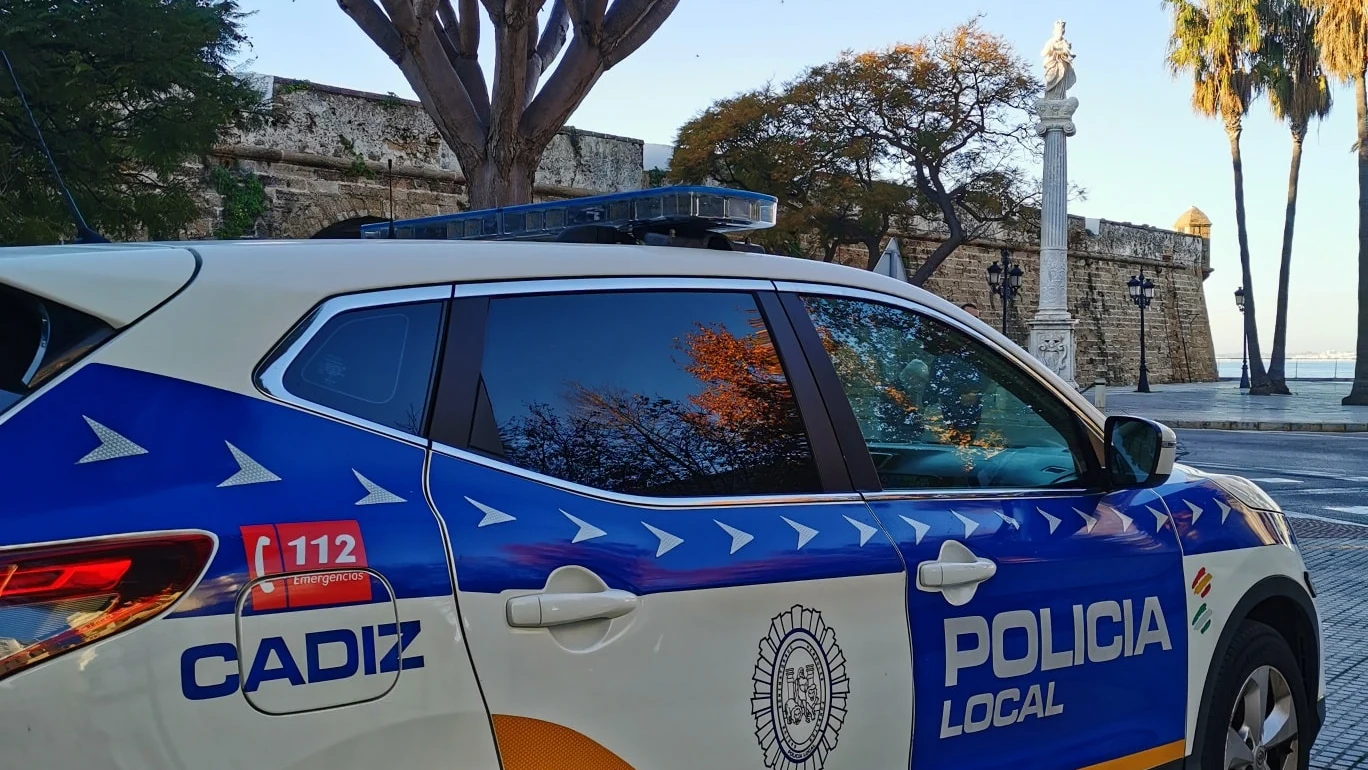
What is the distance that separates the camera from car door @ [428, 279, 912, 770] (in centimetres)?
189

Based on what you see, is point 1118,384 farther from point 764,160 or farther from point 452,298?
point 452,298

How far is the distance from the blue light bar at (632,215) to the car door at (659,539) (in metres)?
0.24

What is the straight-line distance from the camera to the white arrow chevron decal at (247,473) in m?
1.70

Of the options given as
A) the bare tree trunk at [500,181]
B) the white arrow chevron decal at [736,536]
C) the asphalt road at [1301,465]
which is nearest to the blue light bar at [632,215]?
the white arrow chevron decal at [736,536]

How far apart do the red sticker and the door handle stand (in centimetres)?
24

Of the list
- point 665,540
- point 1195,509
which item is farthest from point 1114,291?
point 665,540

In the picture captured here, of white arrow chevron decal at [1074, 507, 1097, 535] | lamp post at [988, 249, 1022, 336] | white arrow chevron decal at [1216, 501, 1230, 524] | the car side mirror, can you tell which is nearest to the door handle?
white arrow chevron decal at [1074, 507, 1097, 535]

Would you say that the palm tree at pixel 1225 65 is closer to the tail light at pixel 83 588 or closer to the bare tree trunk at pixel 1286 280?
the bare tree trunk at pixel 1286 280

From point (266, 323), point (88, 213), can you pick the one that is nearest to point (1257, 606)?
point (266, 323)

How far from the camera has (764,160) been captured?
28906 mm

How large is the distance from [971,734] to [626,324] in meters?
1.11

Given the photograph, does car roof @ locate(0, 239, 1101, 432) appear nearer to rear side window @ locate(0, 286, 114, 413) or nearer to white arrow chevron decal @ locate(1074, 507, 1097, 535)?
rear side window @ locate(0, 286, 114, 413)

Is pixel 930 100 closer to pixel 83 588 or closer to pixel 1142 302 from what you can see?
pixel 1142 302

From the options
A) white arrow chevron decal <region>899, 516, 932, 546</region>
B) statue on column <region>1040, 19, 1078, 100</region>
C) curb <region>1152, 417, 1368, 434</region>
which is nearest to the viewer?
white arrow chevron decal <region>899, 516, 932, 546</region>
